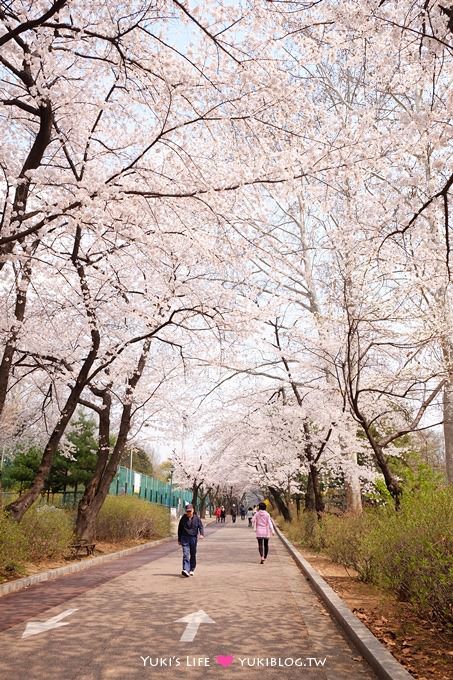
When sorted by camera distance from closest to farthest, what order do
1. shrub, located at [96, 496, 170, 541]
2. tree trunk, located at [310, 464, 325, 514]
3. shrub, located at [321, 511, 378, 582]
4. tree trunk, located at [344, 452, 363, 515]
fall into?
shrub, located at [321, 511, 378, 582] → tree trunk, located at [344, 452, 363, 515] → tree trunk, located at [310, 464, 325, 514] → shrub, located at [96, 496, 170, 541]

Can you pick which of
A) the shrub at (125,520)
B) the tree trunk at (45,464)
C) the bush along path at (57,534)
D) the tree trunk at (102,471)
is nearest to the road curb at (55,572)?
the bush along path at (57,534)

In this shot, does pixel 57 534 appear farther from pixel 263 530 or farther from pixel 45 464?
pixel 263 530

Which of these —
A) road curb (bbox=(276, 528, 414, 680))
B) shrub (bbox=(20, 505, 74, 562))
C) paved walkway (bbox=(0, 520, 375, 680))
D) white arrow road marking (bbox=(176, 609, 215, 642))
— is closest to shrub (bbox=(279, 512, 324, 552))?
paved walkway (bbox=(0, 520, 375, 680))

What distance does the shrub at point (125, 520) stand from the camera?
2261 cm

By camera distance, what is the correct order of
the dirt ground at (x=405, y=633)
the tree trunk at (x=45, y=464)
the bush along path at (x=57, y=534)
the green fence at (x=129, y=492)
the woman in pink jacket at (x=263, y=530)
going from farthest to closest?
the green fence at (x=129, y=492)
the woman in pink jacket at (x=263, y=530)
the tree trunk at (x=45, y=464)
the bush along path at (x=57, y=534)
the dirt ground at (x=405, y=633)

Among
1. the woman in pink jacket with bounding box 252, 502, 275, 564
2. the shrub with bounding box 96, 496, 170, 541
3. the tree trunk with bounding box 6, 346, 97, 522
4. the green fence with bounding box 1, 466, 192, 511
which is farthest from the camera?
the green fence with bounding box 1, 466, 192, 511

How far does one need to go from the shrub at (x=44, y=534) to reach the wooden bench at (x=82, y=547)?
0.30 metres

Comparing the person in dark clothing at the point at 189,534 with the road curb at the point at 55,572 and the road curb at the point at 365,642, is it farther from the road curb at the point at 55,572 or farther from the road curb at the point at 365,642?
the road curb at the point at 365,642

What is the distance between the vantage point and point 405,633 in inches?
253

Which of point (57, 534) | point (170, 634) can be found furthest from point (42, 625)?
point (57, 534)

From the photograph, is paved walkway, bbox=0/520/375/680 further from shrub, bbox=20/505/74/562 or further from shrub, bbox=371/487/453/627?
shrub, bbox=20/505/74/562

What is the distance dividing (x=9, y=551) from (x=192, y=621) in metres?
5.18

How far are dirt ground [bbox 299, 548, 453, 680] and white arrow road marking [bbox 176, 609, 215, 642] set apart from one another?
2.07m

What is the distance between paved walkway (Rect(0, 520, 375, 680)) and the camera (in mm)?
5305
